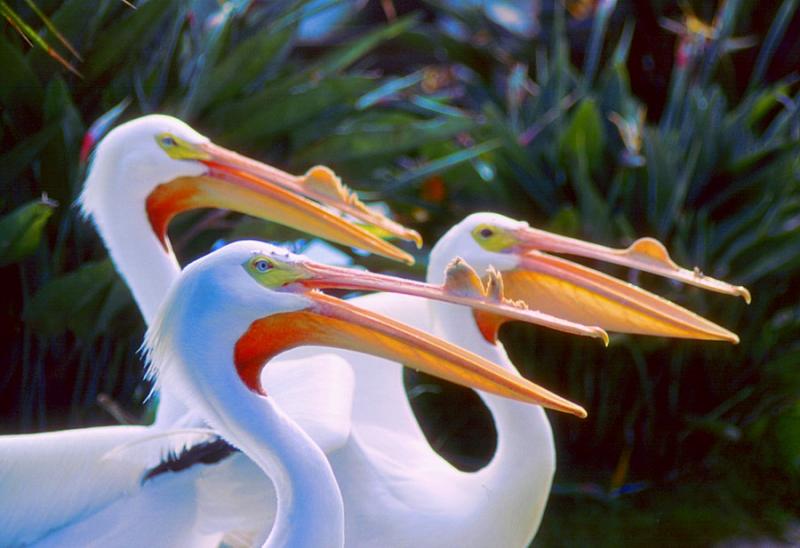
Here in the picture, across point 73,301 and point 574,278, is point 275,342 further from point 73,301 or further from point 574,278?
point 73,301

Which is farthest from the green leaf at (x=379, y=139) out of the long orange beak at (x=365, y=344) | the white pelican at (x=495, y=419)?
the long orange beak at (x=365, y=344)

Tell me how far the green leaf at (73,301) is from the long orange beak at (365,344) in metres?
1.37

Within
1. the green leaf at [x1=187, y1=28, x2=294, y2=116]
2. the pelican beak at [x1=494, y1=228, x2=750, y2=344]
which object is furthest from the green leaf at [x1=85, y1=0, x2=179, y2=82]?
the pelican beak at [x1=494, y1=228, x2=750, y2=344]

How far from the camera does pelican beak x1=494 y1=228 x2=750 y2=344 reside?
2.91 meters

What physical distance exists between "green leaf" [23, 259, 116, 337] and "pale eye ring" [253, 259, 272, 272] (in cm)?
139

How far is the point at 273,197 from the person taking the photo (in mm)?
3117

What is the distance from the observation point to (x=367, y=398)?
3.16 meters

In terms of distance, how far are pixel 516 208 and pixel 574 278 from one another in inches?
60.1

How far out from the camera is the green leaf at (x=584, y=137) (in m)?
4.37

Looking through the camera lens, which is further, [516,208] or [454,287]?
[516,208]

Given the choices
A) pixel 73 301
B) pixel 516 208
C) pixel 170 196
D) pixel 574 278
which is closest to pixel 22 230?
pixel 73 301

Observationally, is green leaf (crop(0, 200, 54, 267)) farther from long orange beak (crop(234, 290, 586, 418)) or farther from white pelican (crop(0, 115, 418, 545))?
long orange beak (crop(234, 290, 586, 418))

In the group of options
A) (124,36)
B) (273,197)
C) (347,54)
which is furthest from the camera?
(347,54)

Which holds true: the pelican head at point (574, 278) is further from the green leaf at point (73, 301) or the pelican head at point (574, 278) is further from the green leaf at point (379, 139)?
the green leaf at point (379, 139)
